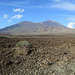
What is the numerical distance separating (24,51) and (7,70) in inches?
128

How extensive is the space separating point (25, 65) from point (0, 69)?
157 cm

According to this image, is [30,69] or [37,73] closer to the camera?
[37,73]

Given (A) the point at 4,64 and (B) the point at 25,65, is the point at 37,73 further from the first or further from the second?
(A) the point at 4,64

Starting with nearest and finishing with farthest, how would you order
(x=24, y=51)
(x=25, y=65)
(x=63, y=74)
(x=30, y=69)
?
(x=63, y=74) → (x=30, y=69) → (x=25, y=65) → (x=24, y=51)

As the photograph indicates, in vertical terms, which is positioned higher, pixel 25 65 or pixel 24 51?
pixel 24 51

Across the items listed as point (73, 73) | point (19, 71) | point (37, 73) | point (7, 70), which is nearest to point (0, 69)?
point (7, 70)

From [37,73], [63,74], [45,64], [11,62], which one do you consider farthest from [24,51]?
[63,74]

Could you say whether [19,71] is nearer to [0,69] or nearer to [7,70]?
[7,70]

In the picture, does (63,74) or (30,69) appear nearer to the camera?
(63,74)

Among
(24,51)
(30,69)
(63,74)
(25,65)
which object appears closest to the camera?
(63,74)

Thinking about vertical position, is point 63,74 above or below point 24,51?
below

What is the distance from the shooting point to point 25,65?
278 inches

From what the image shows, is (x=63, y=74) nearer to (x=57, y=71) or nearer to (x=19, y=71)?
(x=57, y=71)

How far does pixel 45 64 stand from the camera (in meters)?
7.14
